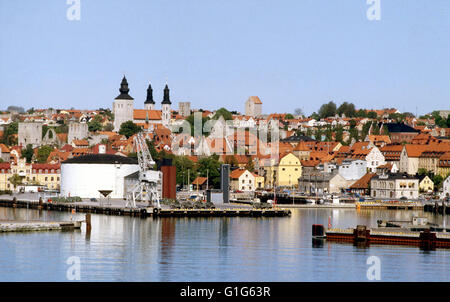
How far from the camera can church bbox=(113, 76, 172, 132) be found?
124750 mm

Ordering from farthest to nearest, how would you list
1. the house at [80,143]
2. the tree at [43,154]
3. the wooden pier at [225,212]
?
the house at [80,143]
the tree at [43,154]
the wooden pier at [225,212]

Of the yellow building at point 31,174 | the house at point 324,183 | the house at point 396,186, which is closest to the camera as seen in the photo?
the house at point 396,186

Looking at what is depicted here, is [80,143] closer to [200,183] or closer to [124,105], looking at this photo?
[124,105]

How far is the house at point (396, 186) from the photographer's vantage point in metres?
75.0

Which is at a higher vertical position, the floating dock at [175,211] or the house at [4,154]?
the house at [4,154]

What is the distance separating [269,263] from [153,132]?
252 feet

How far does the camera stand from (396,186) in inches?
2960

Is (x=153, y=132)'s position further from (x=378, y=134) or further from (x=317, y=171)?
(x=317, y=171)

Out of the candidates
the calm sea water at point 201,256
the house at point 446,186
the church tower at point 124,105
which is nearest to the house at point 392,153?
the house at point 446,186

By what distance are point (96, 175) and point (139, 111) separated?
219 feet

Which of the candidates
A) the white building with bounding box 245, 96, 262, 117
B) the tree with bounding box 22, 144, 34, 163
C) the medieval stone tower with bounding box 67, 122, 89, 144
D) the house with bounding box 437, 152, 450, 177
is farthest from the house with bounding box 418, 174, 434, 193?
the white building with bounding box 245, 96, 262, 117

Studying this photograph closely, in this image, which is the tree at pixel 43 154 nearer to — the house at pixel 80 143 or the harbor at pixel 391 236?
the house at pixel 80 143

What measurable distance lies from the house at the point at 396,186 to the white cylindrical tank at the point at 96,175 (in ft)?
62.9

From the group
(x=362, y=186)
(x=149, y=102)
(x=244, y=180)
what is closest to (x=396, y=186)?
(x=362, y=186)
